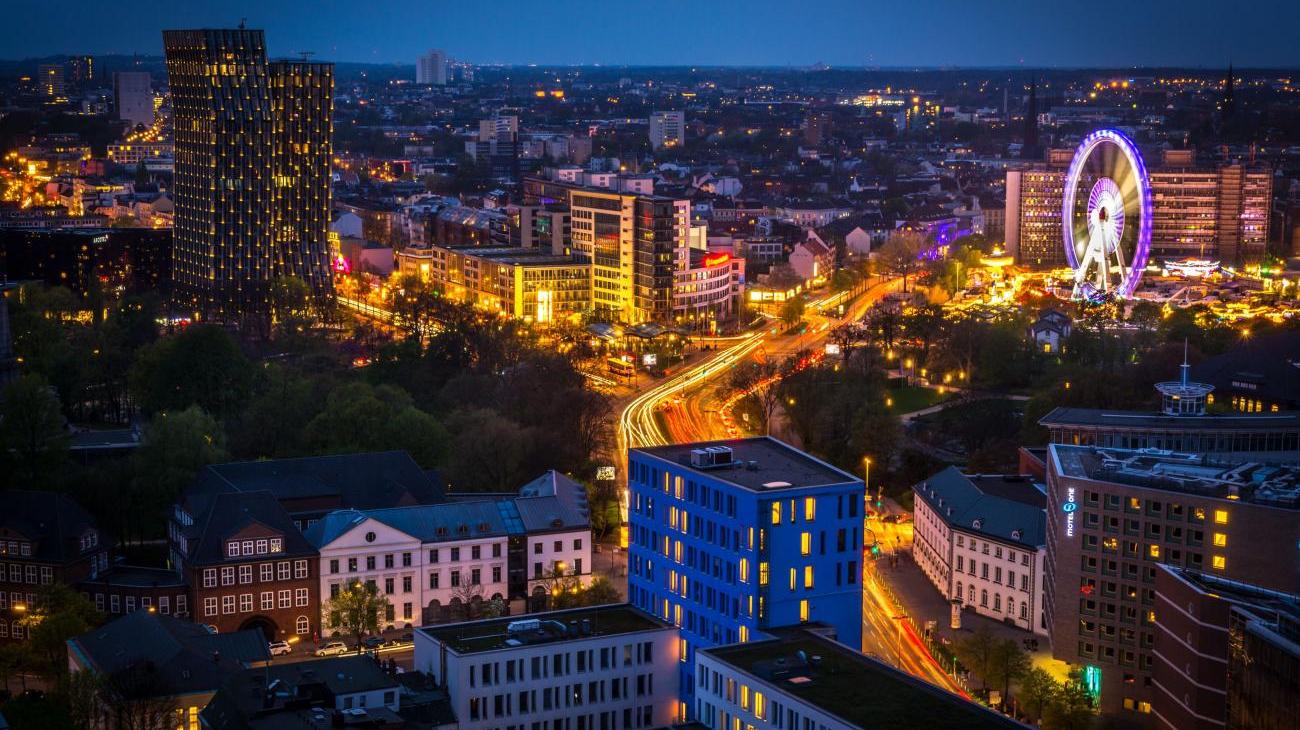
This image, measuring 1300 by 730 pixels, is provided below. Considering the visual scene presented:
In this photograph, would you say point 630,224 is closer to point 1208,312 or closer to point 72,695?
point 1208,312

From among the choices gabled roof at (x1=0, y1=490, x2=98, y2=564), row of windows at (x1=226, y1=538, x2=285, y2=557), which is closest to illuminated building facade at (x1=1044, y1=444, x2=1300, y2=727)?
row of windows at (x1=226, y1=538, x2=285, y2=557)

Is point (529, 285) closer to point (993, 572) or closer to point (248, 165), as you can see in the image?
point (248, 165)

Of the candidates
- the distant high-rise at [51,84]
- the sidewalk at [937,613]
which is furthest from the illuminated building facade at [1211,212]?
the distant high-rise at [51,84]

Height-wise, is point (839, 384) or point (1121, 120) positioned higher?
point (1121, 120)

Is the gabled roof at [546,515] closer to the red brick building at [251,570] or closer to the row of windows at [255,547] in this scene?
the red brick building at [251,570]

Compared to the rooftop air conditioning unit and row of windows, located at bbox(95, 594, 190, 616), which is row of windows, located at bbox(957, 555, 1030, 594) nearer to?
the rooftop air conditioning unit

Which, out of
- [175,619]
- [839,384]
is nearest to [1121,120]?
[839,384]
